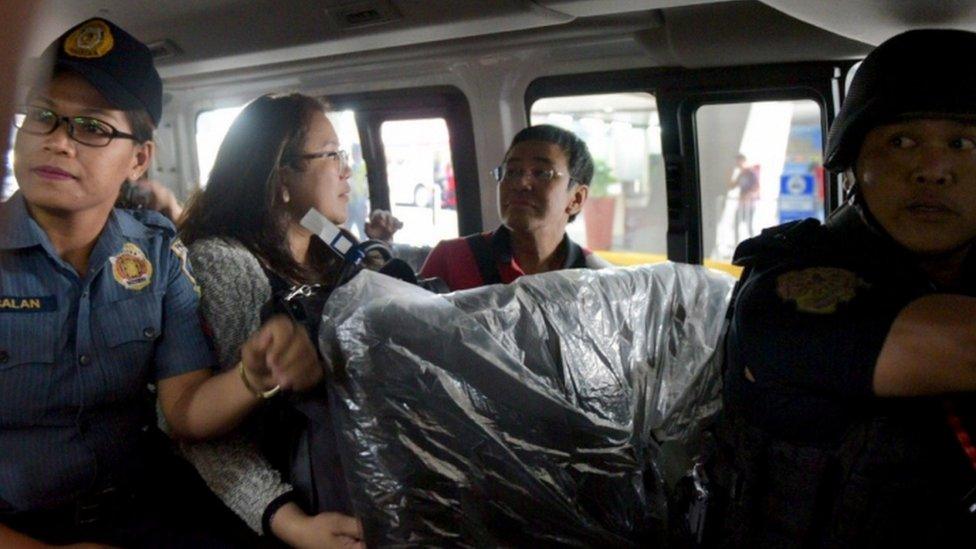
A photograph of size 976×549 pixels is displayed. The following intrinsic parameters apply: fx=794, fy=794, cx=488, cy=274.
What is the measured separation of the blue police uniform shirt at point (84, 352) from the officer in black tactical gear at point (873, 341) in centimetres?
124

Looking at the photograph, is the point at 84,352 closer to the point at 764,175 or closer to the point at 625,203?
the point at 764,175

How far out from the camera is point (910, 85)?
151 centimetres

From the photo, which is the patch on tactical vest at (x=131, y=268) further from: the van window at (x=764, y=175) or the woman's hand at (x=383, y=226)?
the van window at (x=764, y=175)

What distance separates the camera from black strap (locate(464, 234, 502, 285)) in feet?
9.84

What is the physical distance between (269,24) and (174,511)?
1.78 meters

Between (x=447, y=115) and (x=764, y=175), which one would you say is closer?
(x=447, y=115)

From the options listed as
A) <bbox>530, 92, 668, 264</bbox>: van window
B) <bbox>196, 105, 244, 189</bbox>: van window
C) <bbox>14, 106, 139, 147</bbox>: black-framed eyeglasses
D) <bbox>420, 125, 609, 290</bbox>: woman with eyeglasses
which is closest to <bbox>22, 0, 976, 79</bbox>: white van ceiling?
<bbox>420, 125, 609, 290</bbox>: woman with eyeglasses

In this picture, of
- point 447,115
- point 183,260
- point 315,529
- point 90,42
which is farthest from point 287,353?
point 447,115

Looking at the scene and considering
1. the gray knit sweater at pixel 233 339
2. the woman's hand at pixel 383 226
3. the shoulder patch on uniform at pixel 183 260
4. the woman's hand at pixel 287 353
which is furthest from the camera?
the woman's hand at pixel 383 226

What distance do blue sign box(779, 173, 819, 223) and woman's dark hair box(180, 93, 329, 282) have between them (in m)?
6.98

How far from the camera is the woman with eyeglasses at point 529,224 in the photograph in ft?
9.86

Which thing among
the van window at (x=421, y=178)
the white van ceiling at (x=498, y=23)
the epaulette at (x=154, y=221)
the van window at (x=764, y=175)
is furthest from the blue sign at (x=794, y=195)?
the epaulette at (x=154, y=221)

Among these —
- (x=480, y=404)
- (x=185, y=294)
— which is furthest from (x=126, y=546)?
(x=480, y=404)

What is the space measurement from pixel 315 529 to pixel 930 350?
116 centimetres
